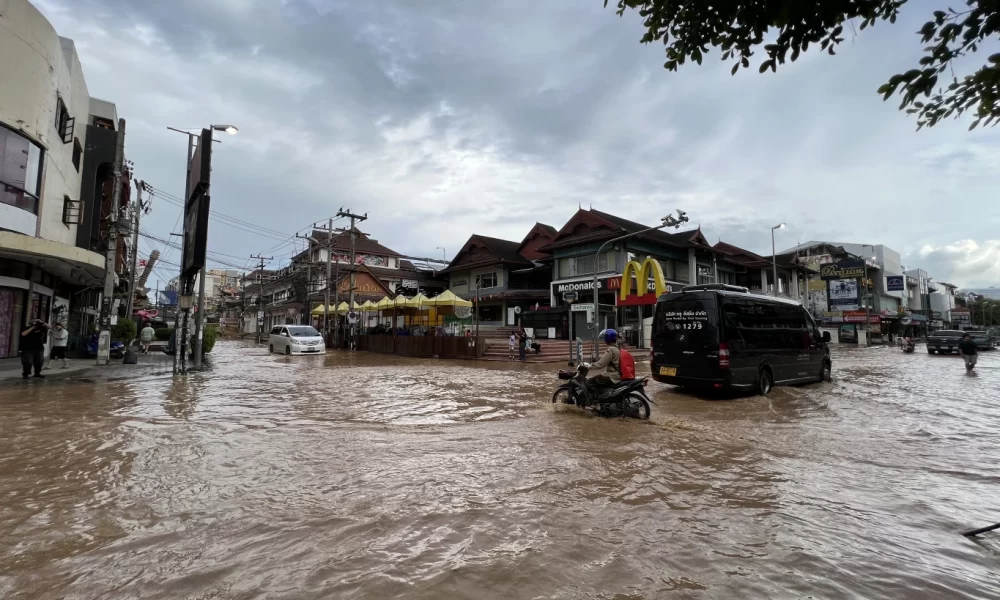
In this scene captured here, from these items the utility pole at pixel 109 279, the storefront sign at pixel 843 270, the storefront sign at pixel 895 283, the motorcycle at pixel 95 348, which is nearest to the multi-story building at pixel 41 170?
the utility pole at pixel 109 279

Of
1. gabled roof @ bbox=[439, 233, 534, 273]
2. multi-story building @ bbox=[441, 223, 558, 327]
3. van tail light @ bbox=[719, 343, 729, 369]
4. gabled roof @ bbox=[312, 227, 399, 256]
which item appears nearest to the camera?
van tail light @ bbox=[719, 343, 729, 369]

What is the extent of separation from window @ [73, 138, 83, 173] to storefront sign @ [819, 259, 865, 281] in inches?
2316

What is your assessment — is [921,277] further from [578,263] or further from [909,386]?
[909,386]

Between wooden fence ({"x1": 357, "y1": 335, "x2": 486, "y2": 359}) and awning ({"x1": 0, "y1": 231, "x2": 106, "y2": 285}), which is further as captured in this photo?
wooden fence ({"x1": 357, "y1": 335, "x2": 486, "y2": 359})

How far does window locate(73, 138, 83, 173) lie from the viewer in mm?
17448

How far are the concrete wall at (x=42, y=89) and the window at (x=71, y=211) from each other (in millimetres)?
211

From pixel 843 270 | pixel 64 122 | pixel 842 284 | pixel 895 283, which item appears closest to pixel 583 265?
pixel 64 122

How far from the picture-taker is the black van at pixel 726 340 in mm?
10086

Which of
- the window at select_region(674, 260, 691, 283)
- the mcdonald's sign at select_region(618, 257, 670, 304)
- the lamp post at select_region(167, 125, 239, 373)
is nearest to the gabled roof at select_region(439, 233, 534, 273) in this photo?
the window at select_region(674, 260, 691, 283)

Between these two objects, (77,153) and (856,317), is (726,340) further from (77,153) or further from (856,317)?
(856,317)

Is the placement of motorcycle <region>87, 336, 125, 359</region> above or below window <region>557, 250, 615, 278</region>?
below

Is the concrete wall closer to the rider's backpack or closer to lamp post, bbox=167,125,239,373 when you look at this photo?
lamp post, bbox=167,125,239,373

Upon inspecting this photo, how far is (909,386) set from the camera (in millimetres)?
13250

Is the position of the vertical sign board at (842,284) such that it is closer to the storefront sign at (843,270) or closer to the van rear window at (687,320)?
the storefront sign at (843,270)
